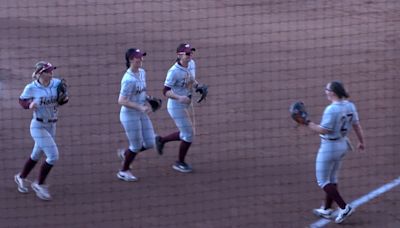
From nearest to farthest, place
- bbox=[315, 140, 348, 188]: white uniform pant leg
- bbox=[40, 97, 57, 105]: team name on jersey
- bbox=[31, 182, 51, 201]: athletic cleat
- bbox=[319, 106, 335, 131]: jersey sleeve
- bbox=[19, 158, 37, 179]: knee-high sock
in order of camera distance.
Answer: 1. bbox=[319, 106, 335, 131]: jersey sleeve
2. bbox=[315, 140, 348, 188]: white uniform pant leg
3. bbox=[40, 97, 57, 105]: team name on jersey
4. bbox=[31, 182, 51, 201]: athletic cleat
5. bbox=[19, 158, 37, 179]: knee-high sock

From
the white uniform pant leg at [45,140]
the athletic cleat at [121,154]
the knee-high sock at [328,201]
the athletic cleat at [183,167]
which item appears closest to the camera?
the knee-high sock at [328,201]

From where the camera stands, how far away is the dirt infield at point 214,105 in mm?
7914

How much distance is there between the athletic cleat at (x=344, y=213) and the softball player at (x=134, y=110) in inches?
82.7

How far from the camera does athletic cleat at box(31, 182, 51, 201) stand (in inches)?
318

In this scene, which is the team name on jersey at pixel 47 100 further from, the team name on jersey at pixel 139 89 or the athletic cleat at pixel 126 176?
the athletic cleat at pixel 126 176

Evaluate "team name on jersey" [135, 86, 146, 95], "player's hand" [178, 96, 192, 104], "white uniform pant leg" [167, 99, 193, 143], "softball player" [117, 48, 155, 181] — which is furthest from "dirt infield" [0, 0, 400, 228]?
"team name on jersey" [135, 86, 146, 95]

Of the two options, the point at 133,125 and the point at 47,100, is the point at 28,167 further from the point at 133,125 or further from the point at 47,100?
the point at 133,125

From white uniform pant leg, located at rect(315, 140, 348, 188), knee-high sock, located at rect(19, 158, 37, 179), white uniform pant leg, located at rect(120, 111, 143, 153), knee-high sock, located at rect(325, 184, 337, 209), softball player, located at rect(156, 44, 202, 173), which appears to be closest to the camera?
white uniform pant leg, located at rect(315, 140, 348, 188)

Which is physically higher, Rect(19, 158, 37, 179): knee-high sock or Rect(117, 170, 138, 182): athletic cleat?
Rect(19, 158, 37, 179): knee-high sock

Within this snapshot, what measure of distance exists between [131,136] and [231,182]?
1.10 m

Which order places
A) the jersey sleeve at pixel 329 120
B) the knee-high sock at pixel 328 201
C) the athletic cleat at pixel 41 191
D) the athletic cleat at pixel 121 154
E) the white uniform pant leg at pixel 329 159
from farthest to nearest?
1. the athletic cleat at pixel 121 154
2. the athletic cleat at pixel 41 191
3. the knee-high sock at pixel 328 201
4. the white uniform pant leg at pixel 329 159
5. the jersey sleeve at pixel 329 120

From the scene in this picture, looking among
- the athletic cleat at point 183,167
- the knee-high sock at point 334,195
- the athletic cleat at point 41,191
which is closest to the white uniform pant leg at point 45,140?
the athletic cleat at point 41,191

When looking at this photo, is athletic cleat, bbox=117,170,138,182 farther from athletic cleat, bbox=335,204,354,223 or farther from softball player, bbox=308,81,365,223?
athletic cleat, bbox=335,204,354,223

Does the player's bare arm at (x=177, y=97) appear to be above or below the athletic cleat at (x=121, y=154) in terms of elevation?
above
